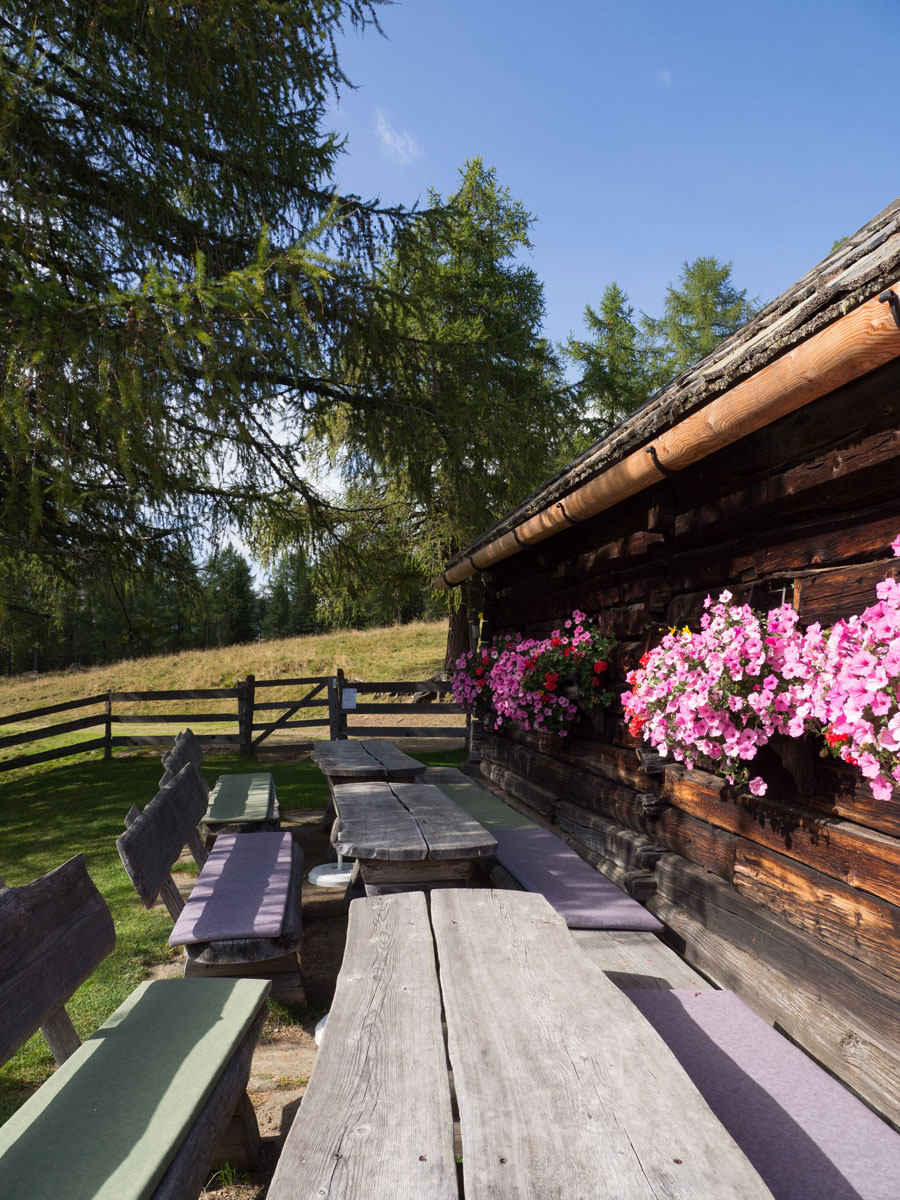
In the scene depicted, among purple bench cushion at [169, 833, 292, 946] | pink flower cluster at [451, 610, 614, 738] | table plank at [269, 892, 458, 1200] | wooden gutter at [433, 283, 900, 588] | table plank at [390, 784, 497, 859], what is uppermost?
wooden gutter at [433, 283, 900, 588]

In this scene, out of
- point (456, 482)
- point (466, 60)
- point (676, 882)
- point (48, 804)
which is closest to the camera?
point (676, 882)

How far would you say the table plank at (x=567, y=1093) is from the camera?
120cm

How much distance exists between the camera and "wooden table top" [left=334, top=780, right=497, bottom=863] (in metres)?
3.35

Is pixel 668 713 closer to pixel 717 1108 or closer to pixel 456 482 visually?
pixel 717 1108

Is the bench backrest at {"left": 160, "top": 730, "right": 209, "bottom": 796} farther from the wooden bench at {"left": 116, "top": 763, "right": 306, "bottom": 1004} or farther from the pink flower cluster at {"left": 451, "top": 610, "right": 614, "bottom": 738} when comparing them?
the pink flower cluster at {"left": 451, "top": 610, "right": 614, "bottom": 738}

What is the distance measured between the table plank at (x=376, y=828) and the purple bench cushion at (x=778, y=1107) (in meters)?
1.27

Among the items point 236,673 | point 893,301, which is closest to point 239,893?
point 893,301

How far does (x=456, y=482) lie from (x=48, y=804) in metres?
6.18

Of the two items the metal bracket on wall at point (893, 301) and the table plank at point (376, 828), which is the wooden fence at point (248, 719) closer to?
the table plank at point (376, 828)

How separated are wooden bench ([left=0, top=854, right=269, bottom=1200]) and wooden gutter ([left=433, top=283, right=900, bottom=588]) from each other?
2531mm

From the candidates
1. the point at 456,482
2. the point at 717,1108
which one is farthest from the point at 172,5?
the point at 717,1108

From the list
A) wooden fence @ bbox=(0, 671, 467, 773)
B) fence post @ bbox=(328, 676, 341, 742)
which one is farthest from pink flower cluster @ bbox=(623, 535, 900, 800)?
fence post @ bbox=(328, 676, 341, 742)

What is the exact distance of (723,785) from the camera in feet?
10.5

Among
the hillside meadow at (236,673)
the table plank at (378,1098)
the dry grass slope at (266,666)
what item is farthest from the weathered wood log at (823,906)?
the dry grass slope at (266,666)
